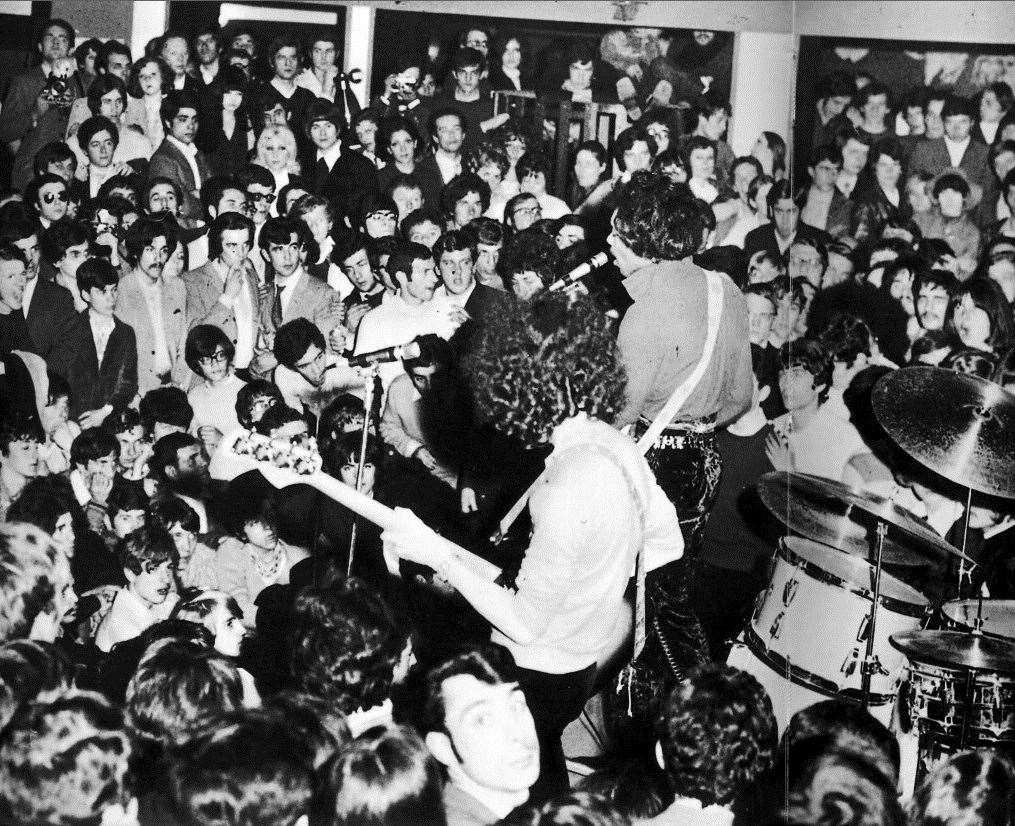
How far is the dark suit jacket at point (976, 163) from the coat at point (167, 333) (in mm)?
2258

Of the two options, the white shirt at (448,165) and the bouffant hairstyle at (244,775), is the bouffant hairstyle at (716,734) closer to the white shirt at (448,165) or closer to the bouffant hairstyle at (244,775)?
the bouffant hairstyle at (244,775)

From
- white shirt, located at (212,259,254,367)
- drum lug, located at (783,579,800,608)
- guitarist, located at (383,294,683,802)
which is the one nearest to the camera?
guitarist, located at (383,294,683,802)

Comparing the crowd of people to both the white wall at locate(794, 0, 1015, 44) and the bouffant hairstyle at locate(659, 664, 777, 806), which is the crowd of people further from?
the white wall at locate(794, 0, 1015, 44)

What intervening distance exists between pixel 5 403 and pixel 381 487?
1.19 metres

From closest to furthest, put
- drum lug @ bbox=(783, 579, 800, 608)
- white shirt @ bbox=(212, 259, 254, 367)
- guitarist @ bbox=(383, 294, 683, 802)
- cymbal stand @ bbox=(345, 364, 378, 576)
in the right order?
guitarist @ bbox=(383, 294, 683, 802) → drum lug @ bbox=(783, 579, 800, 608) → cymbal stand @ bbox=(345, 364, 378, 576) → white shirt @ bbox=(212, 259, 254, 367)

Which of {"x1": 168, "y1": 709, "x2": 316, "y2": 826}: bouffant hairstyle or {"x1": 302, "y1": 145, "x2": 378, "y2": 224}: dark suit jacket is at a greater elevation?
{"x1": 302, "y1": 145, "x2": 378, "y2": 224}: dark suit jacket

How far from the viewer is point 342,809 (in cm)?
303

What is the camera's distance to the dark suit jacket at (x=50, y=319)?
3.37 m

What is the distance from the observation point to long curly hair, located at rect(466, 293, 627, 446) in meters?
2.91

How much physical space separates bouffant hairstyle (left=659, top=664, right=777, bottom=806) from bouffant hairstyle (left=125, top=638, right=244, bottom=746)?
125 cm

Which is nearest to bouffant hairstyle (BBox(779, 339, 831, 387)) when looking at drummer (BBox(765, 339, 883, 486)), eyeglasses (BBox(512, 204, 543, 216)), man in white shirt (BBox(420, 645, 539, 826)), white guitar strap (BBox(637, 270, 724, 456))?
drummer (BBox(765, 339, 883, 486))

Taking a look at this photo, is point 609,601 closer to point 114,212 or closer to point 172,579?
point 172,579

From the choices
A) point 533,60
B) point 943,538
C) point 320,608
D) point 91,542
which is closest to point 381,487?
point 320,608

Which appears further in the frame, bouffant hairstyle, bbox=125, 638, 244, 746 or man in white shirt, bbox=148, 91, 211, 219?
man in white shirt, bbox=148, 91, 211, 219
